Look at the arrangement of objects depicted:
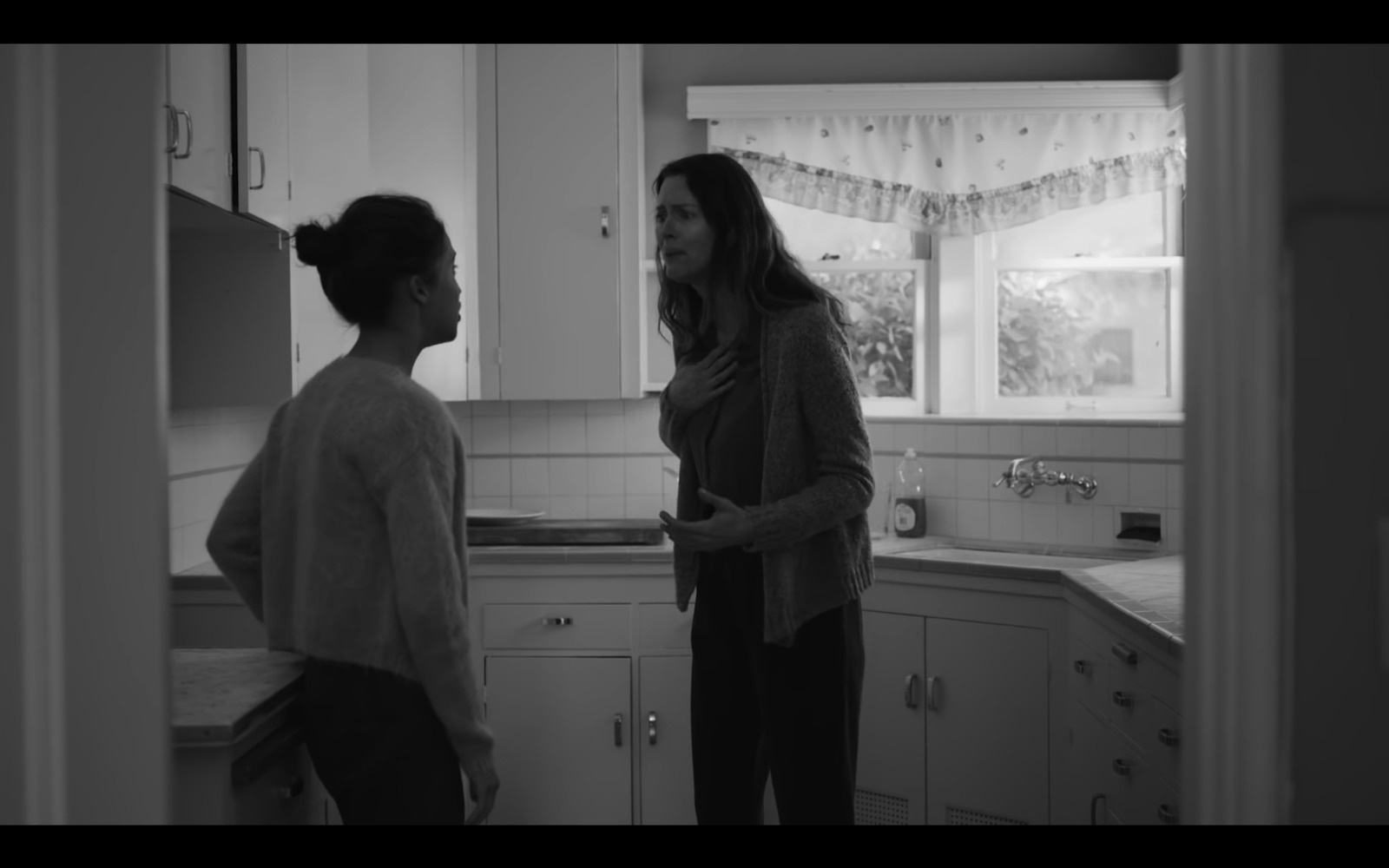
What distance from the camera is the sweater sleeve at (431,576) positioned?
1111 mm

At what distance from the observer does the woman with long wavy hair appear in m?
1.59

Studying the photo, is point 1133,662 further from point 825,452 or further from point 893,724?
point 893,724

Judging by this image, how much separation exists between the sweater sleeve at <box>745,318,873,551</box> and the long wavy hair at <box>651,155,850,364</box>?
8cm

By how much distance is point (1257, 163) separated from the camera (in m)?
0.81

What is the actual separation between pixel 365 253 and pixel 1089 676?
5.39ft

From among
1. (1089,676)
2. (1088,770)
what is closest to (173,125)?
(1089,676)

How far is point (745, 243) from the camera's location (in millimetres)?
1697

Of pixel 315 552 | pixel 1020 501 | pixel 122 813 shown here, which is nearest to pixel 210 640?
pixel 315 552

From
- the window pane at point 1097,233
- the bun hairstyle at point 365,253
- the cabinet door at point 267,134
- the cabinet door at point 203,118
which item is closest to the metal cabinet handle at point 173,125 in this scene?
the cabinet door at point 203,118

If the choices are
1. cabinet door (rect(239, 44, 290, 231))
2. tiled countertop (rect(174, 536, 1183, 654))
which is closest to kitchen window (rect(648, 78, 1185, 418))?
tiled countertop (rect(174, 536, 1183, 654))

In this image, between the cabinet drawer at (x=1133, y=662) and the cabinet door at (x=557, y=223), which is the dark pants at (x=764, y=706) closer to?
the cabinet drawer at (x=1133, y=662)

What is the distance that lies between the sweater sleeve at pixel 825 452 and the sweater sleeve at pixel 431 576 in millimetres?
545
